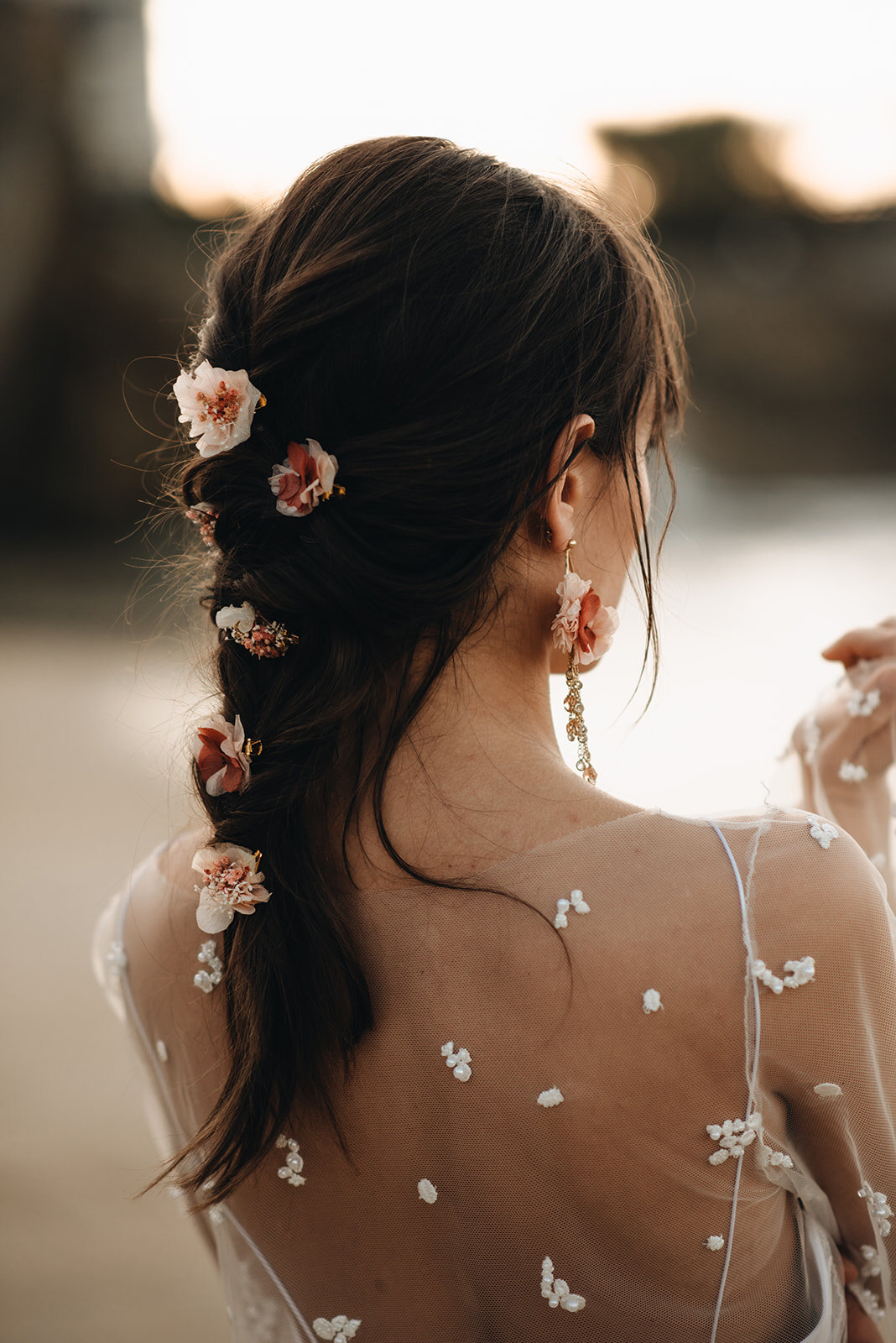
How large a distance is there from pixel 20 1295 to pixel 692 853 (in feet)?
7.75

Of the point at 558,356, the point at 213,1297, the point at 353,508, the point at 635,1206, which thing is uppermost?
the point at 558,356

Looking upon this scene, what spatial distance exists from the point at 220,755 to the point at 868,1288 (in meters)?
0.87

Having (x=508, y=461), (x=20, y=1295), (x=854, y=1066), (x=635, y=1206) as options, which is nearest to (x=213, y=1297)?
(x=20, y=1295)

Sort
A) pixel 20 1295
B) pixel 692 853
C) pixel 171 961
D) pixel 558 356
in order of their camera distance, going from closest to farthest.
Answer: pixel 692 853 < pixel 558 356 < pixel 171 961 < pixel 20 1295

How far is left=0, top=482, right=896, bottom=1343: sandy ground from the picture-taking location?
2508mm

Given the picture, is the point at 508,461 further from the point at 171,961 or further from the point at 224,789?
the point at 171,961

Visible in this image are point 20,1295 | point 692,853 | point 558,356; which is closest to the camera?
point 692,853

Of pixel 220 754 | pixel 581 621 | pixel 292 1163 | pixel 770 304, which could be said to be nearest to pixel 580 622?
pixel 581 621

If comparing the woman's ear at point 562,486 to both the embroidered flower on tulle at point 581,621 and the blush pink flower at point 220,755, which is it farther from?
the blush pink flower at point 220,755

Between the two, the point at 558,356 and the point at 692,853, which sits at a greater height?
the point at 558,356

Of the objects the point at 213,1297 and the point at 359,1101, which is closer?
the point at 359,1101

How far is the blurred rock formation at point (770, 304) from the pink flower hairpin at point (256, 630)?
63.0ft

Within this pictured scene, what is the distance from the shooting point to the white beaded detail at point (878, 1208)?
99cm

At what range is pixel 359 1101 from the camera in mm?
974
